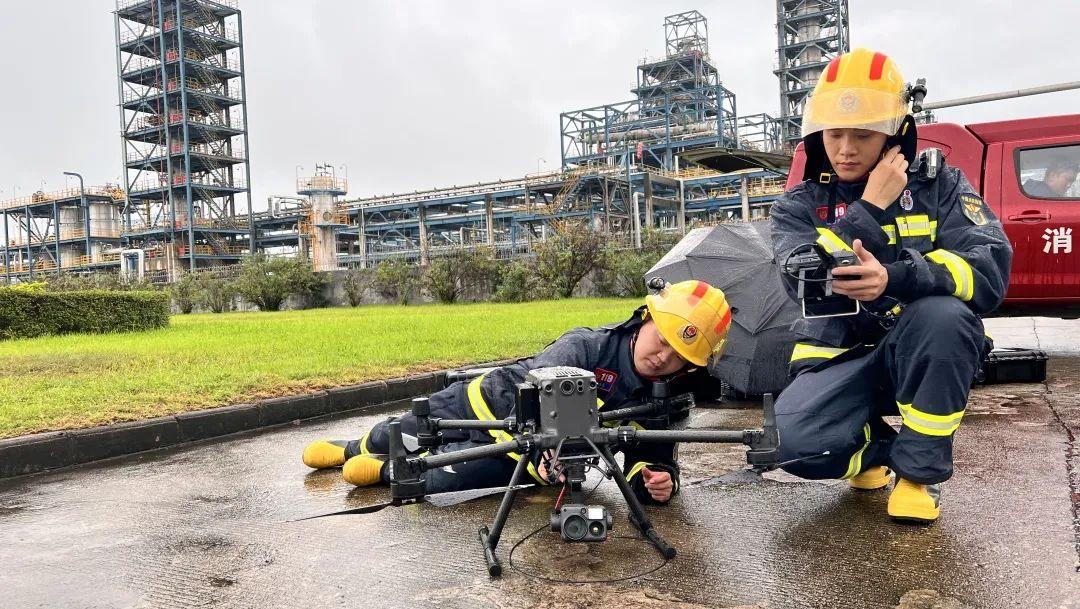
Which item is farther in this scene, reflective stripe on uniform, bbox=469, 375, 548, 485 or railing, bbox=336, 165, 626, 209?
railing, bbox=336, 165, 626, 209

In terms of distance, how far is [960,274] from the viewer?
275 centimetres

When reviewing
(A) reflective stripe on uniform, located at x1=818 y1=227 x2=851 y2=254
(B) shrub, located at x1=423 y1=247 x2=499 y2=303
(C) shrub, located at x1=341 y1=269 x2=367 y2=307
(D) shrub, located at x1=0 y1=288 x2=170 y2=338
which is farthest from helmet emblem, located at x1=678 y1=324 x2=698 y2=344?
(C) shrub, located at x1=341 y1=269 x2=367 y2=307

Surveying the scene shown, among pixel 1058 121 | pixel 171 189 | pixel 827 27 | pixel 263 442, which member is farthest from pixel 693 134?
pixel 263 442

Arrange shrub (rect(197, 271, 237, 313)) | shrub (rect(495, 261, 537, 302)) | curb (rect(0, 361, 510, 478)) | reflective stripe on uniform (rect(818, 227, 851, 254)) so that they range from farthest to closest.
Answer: shrub (rect(197, 271, 237, 313)) → shrub (rect(495, 261, 537, 302)) → curb (rect(0, 361, 510, 478)) → reflective stripe on uniform (rect(818, 227, 851, 254))

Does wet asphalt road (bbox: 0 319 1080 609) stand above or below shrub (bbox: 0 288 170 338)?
below

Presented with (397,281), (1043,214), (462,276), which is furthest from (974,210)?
(397,281)

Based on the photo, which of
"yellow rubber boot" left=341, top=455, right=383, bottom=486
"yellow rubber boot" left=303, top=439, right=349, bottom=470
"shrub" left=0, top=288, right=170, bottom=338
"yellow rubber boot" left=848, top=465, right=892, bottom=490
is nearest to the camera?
"yellow rubber boot" left=848, top=465, right=892, bottom=490

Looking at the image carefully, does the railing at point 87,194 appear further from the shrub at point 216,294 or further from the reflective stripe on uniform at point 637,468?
the reflective stripe on uniform at point 637,468

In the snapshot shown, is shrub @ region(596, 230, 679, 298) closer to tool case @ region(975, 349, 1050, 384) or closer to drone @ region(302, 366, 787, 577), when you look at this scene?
tool case @ region(975, 349, 1050, 384)

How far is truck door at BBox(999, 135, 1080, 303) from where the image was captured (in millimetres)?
6586

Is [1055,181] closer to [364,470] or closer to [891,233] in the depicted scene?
[891,233]

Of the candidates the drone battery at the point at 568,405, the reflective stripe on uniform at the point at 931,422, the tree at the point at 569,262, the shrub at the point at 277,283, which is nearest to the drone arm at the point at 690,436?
the drone battery at the point at 568,405

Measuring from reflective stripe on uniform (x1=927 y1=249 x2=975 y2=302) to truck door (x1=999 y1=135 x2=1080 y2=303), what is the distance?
458 centimetres

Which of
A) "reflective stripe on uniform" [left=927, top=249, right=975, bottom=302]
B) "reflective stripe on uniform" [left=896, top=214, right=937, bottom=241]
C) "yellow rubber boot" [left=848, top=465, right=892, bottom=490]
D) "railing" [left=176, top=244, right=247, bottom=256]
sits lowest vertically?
"yellow rubber boot" [left=848, top=465, right=892, bottom=490]
